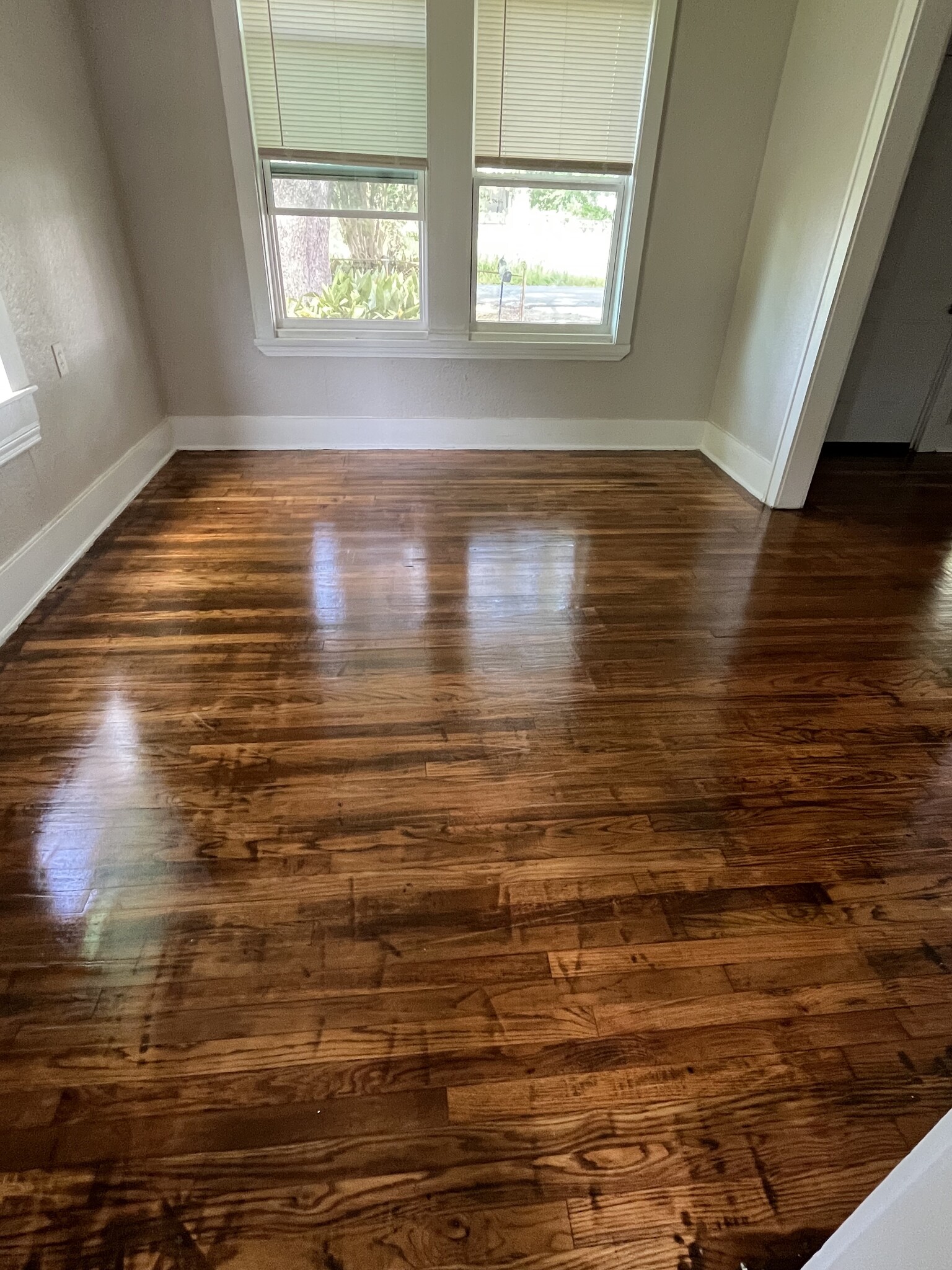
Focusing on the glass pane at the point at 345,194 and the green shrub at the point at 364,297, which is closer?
the glass pane at the point at 345,194

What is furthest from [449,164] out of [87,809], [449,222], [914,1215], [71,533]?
[914,1215]

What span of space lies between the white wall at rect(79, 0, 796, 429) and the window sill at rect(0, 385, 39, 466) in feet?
4.69

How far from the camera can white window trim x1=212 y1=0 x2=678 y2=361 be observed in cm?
317

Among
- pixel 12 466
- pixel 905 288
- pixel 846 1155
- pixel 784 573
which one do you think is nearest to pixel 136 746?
pixel 12 466

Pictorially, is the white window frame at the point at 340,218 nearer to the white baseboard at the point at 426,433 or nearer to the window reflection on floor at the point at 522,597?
the white baseboard at the point at 426,433

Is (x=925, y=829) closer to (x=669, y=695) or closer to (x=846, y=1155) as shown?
(x=669, y=695)

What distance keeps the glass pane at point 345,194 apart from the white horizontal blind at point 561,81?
0.43 meters

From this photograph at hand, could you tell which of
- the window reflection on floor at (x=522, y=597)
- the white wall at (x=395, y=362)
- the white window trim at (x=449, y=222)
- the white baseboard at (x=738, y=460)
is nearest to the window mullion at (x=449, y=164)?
the white window trim at (x=449, y=222)

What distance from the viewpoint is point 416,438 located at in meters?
4.16

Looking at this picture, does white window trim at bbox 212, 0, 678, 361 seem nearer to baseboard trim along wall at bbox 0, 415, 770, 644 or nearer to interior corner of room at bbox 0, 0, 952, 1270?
interior corner of room at bbox 0, 0, 952, 1270

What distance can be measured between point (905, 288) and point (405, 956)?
4708 millimetres

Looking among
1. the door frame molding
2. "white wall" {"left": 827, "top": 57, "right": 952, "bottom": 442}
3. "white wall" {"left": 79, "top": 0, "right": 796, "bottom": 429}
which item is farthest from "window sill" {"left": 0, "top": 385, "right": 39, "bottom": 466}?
"white wall" {"left": 827, "top": 57, "right": 952, "bottom": 442}

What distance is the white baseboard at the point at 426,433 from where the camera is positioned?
403 cm

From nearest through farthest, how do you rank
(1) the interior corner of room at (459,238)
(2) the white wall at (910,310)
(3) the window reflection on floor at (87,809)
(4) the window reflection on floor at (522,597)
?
(3) the window reflection on floor at (87,809), (4) the window reflection on floor at (522,597), (1) the interior corner of room at (459,238), (2) the white wall at (910,310)
